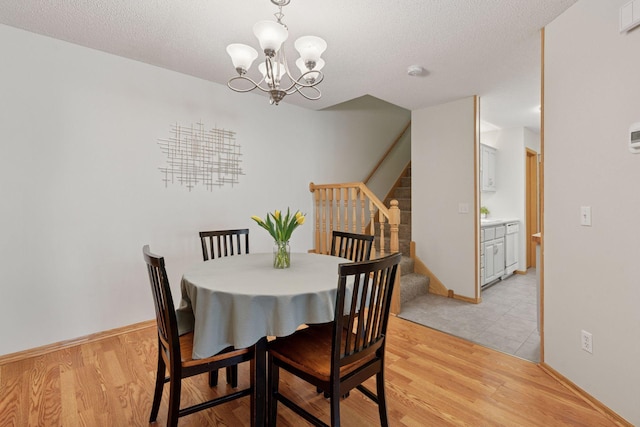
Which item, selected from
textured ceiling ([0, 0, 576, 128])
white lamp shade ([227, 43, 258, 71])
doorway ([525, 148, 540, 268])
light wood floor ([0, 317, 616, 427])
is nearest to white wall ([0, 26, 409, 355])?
textured ceiling ([0, 0, 576, 128])

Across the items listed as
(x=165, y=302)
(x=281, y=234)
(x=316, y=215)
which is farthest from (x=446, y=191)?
(x=165, y=302)

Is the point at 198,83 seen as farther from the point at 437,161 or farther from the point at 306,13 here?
the point at 437,161

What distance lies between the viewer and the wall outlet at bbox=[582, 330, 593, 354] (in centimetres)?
176

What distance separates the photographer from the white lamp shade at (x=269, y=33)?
5.12ft

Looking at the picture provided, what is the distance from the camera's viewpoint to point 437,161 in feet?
12.4

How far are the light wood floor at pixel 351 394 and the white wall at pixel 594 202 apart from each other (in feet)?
0.90

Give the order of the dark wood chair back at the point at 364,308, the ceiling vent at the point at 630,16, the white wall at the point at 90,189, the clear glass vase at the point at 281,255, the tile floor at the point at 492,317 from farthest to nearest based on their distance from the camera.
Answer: the tile floor at the point at 492,317 → the white wall at the point at 90,189 → the clear glass vase at the point at 281,255 → the ceiling vent at the point at 630,16 → the dark wood chair back at the point at 364,308

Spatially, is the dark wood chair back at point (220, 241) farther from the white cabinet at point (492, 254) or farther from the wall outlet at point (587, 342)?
the white cabinet at point (492, 254)

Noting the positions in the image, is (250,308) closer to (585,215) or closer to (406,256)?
(585,215)

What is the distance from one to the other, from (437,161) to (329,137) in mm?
1489

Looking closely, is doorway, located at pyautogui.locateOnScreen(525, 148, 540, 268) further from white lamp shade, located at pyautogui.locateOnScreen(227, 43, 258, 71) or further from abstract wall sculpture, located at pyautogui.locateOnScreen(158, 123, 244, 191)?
white lamp shade, located at pyautogui.locateOnScreen(227, 43, 258, 71)

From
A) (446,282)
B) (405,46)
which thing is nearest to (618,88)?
(405,46)

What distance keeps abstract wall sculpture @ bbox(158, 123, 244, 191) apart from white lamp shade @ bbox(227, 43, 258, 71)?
1.45 metres

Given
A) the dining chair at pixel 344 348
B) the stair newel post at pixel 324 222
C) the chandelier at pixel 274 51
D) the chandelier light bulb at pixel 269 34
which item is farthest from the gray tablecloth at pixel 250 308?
the stair newel post at pixel 324 222
